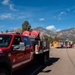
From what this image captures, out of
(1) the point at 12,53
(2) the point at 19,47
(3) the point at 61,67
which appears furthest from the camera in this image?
(3) the point at 61,67

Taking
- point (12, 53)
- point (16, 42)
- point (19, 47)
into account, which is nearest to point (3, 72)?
point (12, 53)

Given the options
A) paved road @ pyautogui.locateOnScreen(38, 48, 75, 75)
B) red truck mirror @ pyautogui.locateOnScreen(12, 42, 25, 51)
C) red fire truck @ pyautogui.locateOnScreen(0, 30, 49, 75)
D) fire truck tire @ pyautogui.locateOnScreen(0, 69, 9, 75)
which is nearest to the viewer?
fire truck tire @ pyautogui.locateOnScreen(0, 69, 9, 75)

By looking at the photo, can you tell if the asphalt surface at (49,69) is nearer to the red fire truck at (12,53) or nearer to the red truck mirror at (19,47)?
the red fire truck at (12,53)

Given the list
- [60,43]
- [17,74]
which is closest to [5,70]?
[17,74]

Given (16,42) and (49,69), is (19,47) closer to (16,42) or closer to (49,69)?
(16,42)

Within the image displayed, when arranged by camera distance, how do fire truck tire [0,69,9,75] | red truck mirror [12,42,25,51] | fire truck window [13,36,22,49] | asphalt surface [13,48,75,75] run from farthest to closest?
asphalt surface [13,48,75,75] → fire truck window [13,36,22,49] → red truck mirror [12,42,25,51] → fire truck tire [0,69,9,75]

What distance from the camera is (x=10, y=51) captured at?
26.6ft

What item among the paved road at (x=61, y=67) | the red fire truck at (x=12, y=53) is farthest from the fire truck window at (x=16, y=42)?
the paved road at (x=61, y=67)

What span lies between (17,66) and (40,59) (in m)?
5.61

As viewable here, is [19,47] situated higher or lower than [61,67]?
higher

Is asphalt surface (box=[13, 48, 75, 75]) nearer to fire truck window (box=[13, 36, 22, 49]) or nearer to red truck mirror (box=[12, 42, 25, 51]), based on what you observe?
fire truck window (box=[13, 36, 22, 49])

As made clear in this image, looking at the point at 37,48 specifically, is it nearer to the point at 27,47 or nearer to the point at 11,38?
the point at 27,47

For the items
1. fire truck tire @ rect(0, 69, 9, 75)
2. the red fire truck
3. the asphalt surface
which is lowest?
the asphalt surface

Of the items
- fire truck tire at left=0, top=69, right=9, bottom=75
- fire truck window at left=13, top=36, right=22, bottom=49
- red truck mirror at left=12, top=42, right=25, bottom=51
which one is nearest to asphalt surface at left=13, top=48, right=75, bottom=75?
fire truck window at left=13, top=36, right=22, bottom=49
